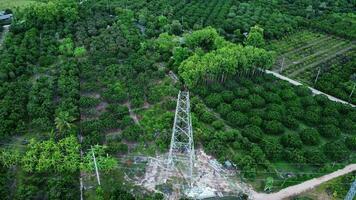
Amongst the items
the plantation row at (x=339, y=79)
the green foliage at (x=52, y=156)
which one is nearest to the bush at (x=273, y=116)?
the plantation row at (x=339, y=79)

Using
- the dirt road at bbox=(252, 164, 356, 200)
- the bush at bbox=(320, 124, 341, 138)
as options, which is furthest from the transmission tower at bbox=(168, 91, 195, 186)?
the bush at bbox=(320, 124, 341, 138)

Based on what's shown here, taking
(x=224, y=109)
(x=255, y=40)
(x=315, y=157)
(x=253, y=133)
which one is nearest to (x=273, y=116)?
(x=253, y=133)

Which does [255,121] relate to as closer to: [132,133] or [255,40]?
[132,133]

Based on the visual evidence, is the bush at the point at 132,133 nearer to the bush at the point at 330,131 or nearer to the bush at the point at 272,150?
the bush at the point at 272,150

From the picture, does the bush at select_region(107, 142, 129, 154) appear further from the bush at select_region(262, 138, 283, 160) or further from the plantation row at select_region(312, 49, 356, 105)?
the plantation row at select_region(312, 49, 356, 105)

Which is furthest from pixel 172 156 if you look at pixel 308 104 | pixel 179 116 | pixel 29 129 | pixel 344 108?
pixel 344 108
